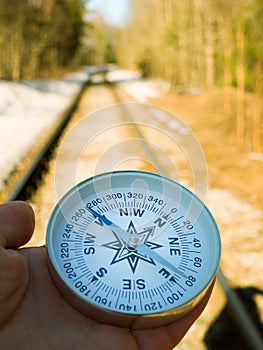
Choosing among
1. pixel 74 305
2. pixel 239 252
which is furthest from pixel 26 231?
pixel 239 252

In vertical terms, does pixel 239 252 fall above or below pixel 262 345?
below

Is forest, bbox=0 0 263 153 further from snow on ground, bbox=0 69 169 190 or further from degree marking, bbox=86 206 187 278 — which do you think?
degree marking, bbox=86 206 187 278

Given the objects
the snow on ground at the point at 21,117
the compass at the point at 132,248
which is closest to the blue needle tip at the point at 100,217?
the compass at the point at 132,248

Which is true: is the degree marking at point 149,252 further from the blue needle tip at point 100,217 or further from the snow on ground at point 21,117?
the snow on ground at point 21,117

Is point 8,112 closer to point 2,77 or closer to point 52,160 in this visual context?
point 52,160

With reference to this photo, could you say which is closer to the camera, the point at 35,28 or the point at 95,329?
the point at 95,329
